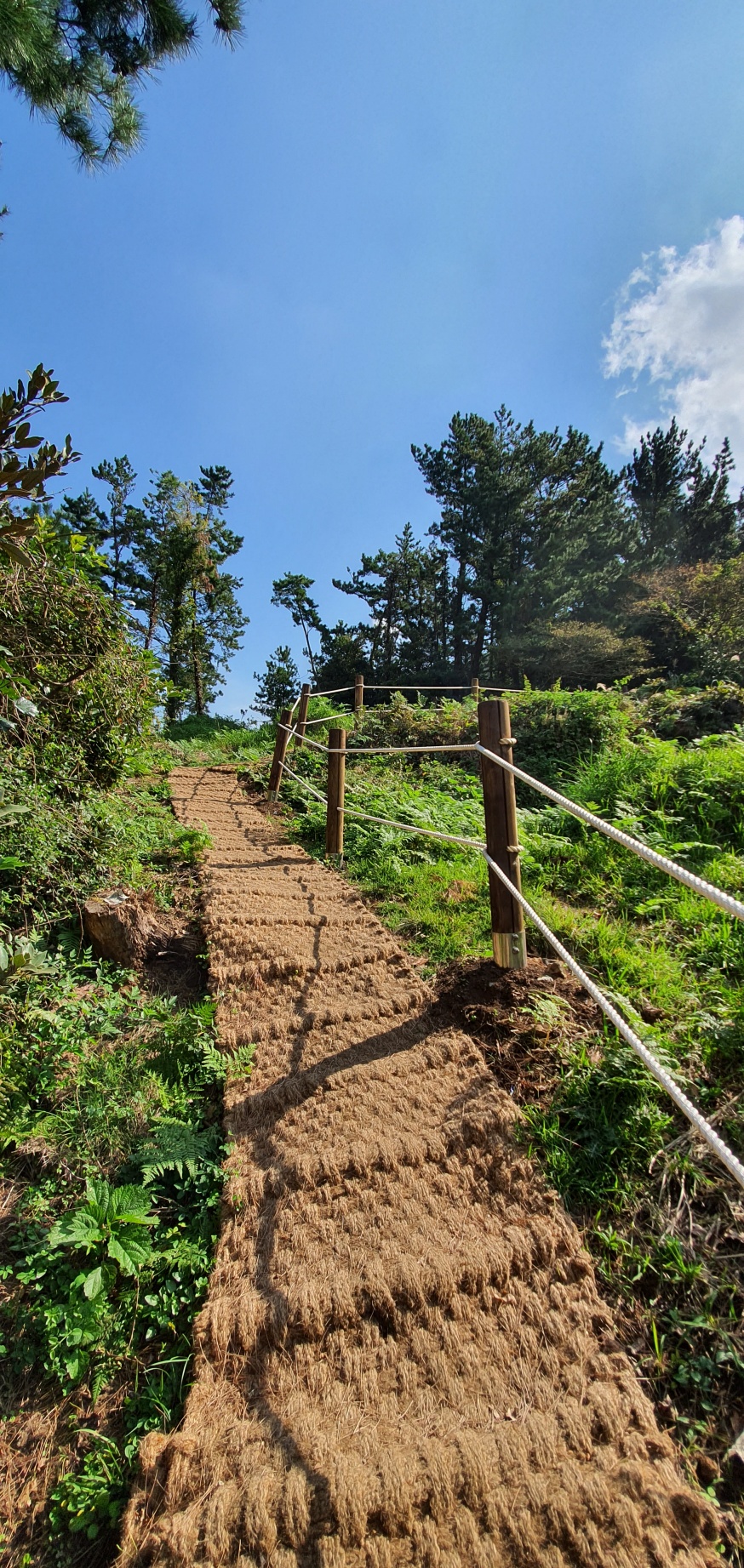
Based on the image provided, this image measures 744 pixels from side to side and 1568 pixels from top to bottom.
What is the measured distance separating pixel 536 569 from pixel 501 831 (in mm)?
22318

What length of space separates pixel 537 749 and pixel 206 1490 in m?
6.87

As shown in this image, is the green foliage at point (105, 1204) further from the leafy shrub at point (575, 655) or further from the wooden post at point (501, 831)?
the leafy shrub at point (575, 655)

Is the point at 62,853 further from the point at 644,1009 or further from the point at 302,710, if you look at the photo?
the point at 302,710

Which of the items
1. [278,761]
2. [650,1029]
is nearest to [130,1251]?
[650,1029]

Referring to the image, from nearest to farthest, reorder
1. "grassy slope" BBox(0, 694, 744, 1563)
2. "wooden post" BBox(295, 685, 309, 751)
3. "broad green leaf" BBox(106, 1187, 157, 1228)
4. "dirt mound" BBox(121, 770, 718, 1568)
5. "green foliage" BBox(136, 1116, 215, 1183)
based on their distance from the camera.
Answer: "dirt mound" BBox(121, 770, 718, 1568), "grassy slope" BBox(0, 694, 744, 1563), "broad green leaf" BBox(106, 1187, 157, 1228), "green foliage" BBox(136, 1116, 215, 1183), "wooden post" BBox(295, 685, 309, 751)

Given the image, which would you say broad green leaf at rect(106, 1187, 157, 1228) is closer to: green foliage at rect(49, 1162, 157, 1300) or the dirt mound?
green foliage at rect(49, 1162, 157, 1300)

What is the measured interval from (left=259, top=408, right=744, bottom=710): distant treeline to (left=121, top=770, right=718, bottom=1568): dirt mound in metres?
16.8

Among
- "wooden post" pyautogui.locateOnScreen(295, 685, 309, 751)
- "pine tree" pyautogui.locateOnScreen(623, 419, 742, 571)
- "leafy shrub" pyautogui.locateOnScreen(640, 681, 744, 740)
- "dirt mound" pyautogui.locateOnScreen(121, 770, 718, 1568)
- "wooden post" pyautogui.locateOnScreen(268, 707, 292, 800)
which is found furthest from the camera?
"pine tree" pyautogui.locateOnScreen(623, 419, 742, 571)

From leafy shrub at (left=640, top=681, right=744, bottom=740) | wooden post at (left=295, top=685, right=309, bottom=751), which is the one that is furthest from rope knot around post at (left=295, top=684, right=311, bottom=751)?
leafy shrub at (left=640, top=681, right=744, bottom=740)

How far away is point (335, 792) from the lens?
4.50m

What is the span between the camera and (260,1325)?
143cm

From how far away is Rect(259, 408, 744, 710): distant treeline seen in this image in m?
18.3

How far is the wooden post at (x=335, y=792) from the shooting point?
448 cm

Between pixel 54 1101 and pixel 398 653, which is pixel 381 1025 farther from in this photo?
pixel 398 653
